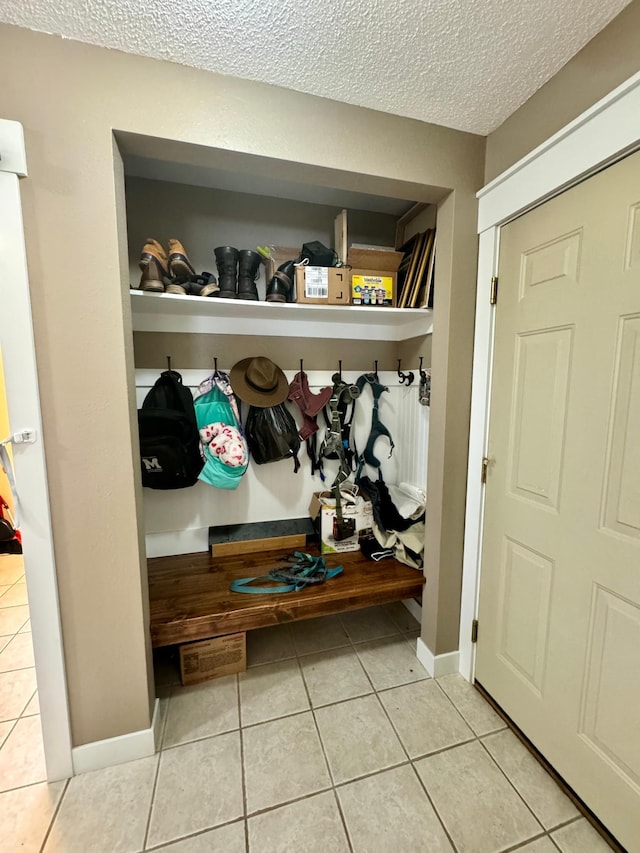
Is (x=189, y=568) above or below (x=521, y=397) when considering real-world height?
below

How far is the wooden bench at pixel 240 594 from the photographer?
1.51m

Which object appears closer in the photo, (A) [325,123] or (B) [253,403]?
(A) [325,123]

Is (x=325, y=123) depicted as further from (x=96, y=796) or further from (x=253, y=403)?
(x=96, y=796)

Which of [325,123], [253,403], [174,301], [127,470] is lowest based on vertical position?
[127,470]

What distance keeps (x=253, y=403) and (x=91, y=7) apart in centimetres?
143

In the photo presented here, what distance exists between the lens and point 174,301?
161 cm

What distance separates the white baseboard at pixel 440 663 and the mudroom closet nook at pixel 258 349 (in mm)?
279

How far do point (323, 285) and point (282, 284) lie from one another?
7.9 inches

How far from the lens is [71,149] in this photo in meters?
1.08

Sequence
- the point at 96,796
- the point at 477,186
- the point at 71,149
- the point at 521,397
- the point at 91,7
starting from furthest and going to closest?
the point at 477,186, the point at 521,397, the point at 96,796, the point at 71,149, the point at 91,7

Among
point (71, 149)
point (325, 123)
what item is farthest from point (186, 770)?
point (325, 123)

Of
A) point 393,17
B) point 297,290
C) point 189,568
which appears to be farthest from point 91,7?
point 189,568

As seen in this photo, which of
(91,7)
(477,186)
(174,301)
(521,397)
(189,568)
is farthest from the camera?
(189,568)

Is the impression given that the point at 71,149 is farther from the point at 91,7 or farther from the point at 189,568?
the point at 189,568
